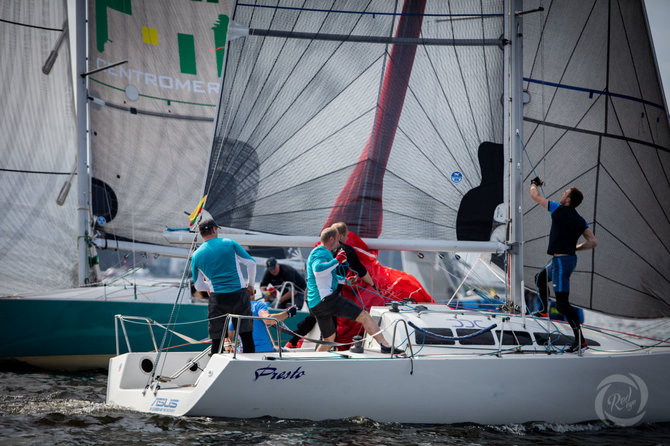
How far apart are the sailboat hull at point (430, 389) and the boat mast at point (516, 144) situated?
1.27m

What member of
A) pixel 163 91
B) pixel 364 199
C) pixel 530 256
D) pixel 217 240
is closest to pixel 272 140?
pixel 364 199

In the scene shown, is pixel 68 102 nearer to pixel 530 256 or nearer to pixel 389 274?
pixel 389 274

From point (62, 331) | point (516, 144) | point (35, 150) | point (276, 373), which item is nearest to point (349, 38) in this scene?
point (516, 144)

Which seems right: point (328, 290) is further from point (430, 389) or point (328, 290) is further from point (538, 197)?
point (538, 197)

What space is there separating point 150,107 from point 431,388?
7.70 meters

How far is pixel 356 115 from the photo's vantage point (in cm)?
676

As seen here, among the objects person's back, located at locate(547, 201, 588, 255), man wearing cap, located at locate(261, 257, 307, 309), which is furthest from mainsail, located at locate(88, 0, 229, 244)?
person's back, located at locate(547, 201, 588, 255)

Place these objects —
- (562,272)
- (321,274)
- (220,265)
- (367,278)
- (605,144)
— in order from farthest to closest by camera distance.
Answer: (605,144) → (367,278) → (562,272) → (321,274) → (220,265)

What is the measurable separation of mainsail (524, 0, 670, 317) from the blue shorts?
1.50 m

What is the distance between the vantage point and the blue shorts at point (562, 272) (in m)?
5.55

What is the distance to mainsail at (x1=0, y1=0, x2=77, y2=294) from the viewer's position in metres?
8.71

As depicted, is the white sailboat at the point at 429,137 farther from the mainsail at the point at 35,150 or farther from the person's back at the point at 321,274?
the mainsail at the point at 35,150

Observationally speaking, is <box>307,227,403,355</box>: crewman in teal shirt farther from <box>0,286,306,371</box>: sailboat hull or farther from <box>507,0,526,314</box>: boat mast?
<box>0,286,306,371</box>: sailboat hull

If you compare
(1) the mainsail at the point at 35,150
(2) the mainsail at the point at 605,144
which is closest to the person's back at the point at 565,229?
(2) the mainsail at the point at 605,144
